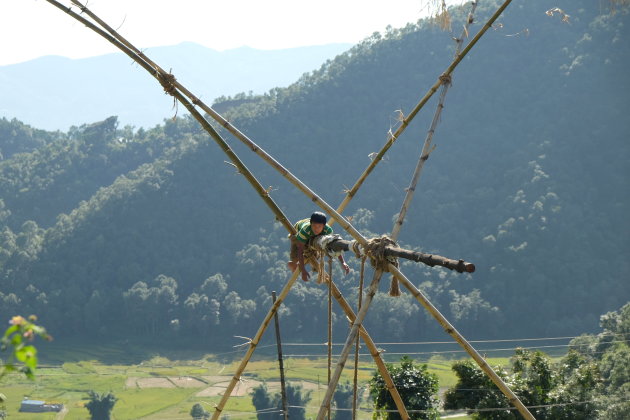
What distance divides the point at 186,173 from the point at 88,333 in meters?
13.6

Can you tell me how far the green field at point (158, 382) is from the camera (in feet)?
107

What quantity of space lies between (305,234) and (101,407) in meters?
30.1

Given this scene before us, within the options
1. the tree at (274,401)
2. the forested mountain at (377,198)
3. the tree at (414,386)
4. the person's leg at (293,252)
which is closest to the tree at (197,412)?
the tree at (274,401)

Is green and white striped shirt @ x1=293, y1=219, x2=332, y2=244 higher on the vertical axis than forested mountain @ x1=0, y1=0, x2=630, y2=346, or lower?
lower

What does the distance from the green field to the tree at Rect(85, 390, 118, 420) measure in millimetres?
324

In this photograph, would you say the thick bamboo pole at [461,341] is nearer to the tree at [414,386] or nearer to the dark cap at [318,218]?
the dark cap at [318,218]

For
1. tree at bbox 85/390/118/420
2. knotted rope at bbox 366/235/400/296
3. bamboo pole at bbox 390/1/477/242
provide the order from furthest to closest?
tree at bbox 85/390/118/420
bamboo pole at bbox 390/1/477/242
knotted rope at bbox 366/235/400/296

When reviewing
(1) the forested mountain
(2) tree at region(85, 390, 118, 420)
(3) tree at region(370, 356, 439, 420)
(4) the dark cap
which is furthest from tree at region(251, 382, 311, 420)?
(4) the dark cap

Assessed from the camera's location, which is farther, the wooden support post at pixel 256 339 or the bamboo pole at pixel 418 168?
the wooden support post at pixel 256 339

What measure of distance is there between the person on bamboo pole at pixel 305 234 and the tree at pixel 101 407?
2984cm

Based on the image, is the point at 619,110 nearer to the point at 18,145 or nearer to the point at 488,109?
the point at 488,109

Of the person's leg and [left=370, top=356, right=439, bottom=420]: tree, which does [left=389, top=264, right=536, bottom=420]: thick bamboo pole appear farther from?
[left=370, top=356, right=439, bottom=420]: tree

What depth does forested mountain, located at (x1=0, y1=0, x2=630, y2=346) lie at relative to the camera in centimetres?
4506

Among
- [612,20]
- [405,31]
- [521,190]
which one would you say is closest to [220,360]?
[521,190]
